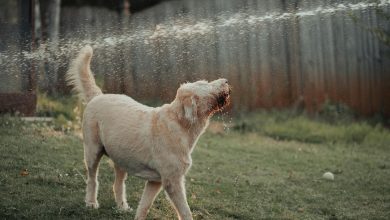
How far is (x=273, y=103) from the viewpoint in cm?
1320

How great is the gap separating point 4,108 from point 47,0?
3.41 m

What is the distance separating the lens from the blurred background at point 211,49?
35.2 feet

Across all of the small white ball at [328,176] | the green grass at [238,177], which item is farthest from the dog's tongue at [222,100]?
the small white ball at [328,176]

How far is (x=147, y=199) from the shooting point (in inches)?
232

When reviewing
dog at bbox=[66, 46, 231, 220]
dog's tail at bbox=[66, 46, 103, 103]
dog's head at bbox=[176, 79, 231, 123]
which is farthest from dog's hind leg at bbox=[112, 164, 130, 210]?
dog's head at bbox=[176, 79, 231, 123]

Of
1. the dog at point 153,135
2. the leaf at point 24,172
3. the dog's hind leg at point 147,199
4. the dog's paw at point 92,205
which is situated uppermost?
the dog at point 153,135

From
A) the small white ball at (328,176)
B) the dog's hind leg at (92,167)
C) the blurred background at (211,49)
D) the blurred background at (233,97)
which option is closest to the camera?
the dog's hind leg at (92,167)

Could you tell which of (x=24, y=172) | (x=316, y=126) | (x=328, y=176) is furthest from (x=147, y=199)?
(x=316, y=126)

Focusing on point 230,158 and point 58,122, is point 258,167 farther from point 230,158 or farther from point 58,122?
point 58,122

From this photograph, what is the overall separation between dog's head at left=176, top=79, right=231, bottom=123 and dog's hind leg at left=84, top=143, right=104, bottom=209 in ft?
3.60

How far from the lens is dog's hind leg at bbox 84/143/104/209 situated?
618cm

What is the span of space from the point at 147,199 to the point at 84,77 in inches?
60.4

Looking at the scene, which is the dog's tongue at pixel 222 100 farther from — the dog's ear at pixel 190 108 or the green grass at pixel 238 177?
the green grass at pixel 238 177

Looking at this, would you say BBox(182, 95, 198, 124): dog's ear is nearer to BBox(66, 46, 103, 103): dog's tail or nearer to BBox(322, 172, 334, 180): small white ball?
BBox(66, 46, 103, 103): dog's tail
